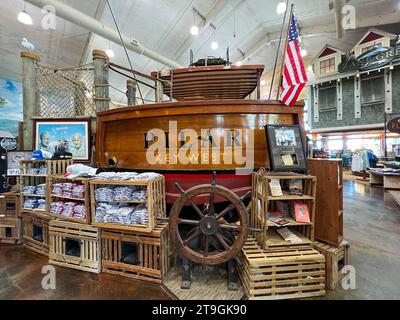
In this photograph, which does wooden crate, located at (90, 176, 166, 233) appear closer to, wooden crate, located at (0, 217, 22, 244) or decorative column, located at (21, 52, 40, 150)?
wooden crate, located at (0, 217, 22, 244)

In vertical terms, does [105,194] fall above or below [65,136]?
below

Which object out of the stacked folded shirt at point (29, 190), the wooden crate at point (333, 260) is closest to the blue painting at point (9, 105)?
the stacked folded shirt at point (29, 190)

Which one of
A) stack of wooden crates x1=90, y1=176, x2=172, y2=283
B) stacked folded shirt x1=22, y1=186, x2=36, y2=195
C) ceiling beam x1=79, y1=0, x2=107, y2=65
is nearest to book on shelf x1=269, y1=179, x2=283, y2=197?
stack of wooden crates x1=90, y1=176, x2=172, y2=283

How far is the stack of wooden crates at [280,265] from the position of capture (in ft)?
6.18

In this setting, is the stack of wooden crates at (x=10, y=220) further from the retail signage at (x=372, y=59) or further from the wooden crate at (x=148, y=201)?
the retail signage at (x=372, y=59)

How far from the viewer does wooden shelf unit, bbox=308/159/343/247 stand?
223 cm

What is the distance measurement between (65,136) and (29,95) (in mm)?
1060

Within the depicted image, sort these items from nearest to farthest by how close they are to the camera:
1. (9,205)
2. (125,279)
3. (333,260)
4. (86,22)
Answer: (333,260), (125,279), (9,205), (86,22)

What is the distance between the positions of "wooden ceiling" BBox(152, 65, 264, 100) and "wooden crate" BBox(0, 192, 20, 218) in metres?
2.91

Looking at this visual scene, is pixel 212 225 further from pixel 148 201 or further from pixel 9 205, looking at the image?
pixel 9 205

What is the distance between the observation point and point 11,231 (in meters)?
3.03

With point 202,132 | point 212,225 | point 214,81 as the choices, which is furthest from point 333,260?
point 214,81

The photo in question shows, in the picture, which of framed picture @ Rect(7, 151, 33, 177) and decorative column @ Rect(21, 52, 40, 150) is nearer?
framed picture @ Rect(7, 151, 33, 177)

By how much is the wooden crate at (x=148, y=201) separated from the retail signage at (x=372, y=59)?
14506 millimetres
